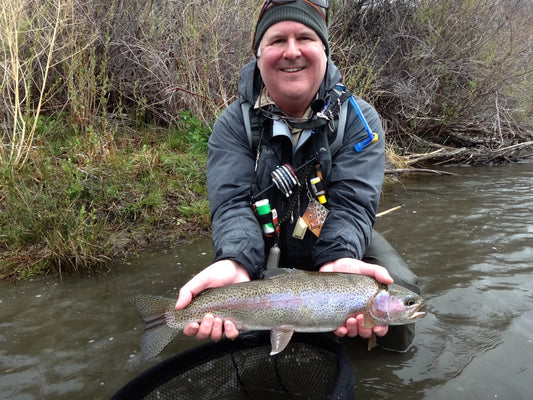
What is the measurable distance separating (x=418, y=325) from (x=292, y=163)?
5.33ft

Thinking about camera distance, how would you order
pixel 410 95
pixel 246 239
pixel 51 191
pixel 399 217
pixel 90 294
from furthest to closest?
pixel 410 95 < pixel 399 217 < pixel 51 191 < pixel 90 294 < pixel 246 239

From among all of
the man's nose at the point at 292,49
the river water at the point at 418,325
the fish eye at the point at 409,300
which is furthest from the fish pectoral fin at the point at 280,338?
the man's nose at the point at 292,49

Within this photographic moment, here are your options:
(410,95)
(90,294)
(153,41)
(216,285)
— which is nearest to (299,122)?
(216,285)

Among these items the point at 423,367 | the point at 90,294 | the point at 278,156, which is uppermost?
the point at 278,156

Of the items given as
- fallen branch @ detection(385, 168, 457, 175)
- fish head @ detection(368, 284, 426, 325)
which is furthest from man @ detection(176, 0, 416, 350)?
fallen branch @ detection(385, 168, 457, 175)

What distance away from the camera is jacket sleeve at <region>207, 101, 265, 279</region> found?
265 cm

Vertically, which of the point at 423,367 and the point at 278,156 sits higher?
the point at 278,156

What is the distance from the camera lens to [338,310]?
234cm

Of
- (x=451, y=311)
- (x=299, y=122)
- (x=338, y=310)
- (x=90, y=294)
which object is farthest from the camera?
(x=90, y=294)

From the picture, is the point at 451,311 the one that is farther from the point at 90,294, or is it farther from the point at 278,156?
the point at 90,294

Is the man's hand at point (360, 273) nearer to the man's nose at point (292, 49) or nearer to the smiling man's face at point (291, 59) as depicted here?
the smiling man's face at point (291, 59)

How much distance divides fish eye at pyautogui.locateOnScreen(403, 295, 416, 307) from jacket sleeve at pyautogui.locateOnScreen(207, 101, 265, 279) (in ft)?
2.99

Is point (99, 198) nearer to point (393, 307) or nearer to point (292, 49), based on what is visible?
point (292, 49)

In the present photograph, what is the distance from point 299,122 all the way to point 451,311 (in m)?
2.02
